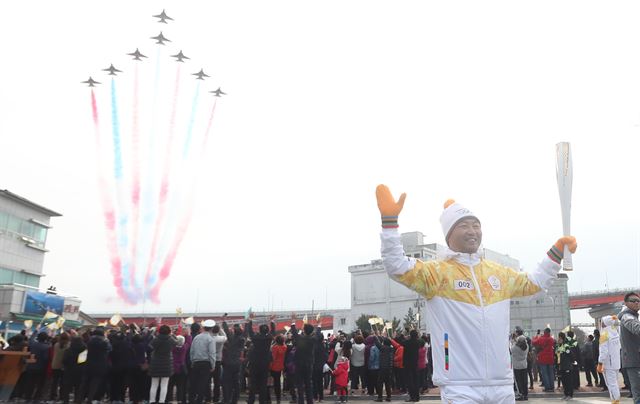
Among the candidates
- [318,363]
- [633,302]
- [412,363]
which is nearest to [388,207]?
[633,302]

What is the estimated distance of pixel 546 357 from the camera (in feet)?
53.2

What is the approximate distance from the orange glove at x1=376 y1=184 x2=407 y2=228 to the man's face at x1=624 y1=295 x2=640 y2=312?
556 centimetres

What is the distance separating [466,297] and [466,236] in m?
0.65

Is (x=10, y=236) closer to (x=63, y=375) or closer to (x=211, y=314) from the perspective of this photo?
(x=63, y=375)

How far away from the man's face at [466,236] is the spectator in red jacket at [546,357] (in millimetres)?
12637

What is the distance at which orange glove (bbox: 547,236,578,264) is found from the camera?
5.25m

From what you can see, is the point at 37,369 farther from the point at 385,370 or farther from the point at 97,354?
the point at 385,370

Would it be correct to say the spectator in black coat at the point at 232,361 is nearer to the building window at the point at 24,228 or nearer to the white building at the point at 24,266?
the white building at the point at 24,266

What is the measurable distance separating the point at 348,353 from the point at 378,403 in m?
1.99

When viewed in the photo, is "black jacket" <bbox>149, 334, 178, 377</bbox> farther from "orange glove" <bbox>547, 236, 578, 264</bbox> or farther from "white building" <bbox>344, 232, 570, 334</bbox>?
"white building" <bbox>344, 232, 570, 334</bbox>

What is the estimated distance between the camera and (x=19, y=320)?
37.0m

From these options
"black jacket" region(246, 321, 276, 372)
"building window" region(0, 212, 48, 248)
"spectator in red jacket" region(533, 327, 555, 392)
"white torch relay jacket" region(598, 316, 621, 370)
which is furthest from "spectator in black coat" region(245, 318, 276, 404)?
"building window" region(0, 212, 48, 248)

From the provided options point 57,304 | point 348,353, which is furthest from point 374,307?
point 348,353

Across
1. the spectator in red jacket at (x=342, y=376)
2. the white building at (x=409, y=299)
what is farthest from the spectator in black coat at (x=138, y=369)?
the white building at (x=409, y=299)
